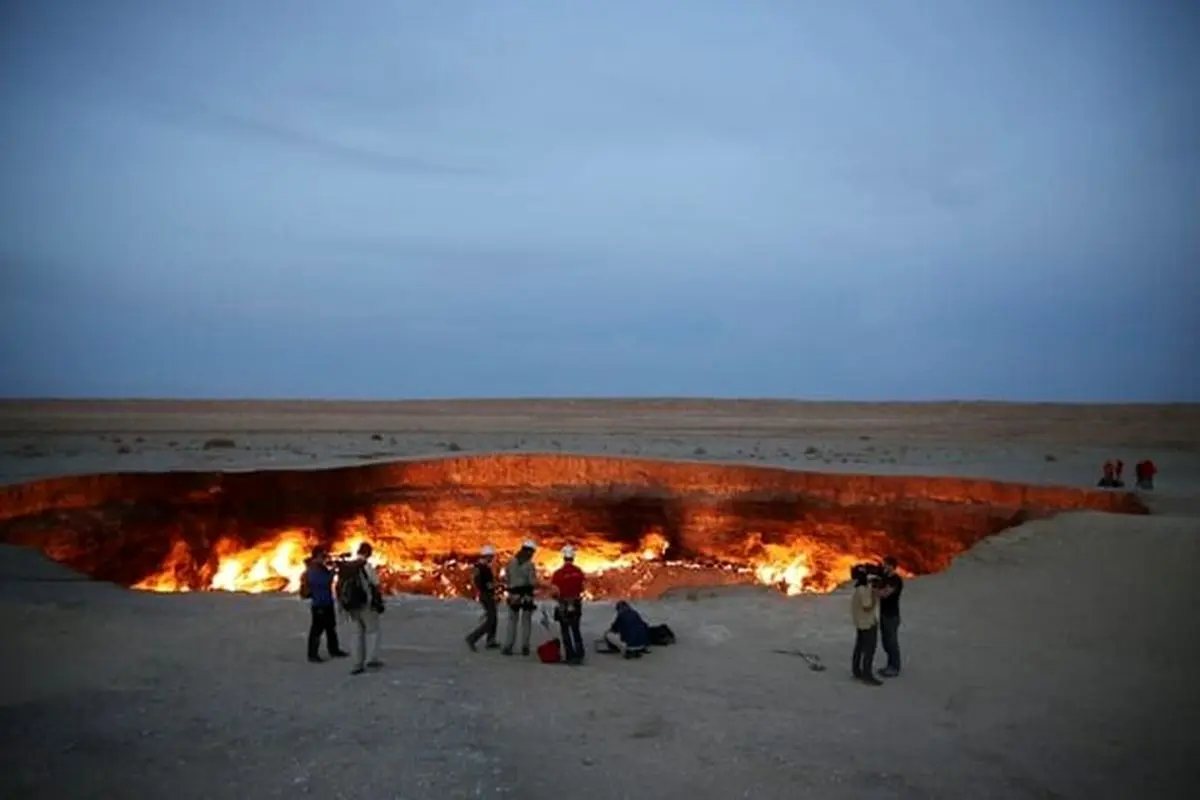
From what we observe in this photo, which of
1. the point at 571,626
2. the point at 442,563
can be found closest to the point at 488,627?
the point at 571,626

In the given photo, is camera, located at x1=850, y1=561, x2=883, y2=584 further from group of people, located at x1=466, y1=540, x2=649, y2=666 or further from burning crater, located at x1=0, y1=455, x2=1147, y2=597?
burning crater, located at x1=0, y1=455, x2=1147, y2=597

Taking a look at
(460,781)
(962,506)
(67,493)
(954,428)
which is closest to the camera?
(460,781)

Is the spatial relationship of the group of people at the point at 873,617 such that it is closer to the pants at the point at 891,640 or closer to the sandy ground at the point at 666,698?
the pants at the point at 891,640

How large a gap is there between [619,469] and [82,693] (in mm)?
20605

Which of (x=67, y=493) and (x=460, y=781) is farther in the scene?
(x=67, y=493)

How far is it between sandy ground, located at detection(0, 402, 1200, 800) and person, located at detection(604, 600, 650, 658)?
0.32m

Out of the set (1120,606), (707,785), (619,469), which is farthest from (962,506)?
(707,785)

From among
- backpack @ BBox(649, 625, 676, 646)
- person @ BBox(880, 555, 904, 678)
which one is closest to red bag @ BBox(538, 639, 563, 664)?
backpack @ BBox(649, 625, 676, 646)

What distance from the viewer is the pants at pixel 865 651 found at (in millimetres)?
10000

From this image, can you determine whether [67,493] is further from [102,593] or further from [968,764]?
[968,764]

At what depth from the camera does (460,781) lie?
6793 millimetres

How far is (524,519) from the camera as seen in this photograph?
27703mm

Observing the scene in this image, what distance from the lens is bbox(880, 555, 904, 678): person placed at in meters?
10.3

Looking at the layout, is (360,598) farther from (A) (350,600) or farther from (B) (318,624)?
(B) (318,624)
